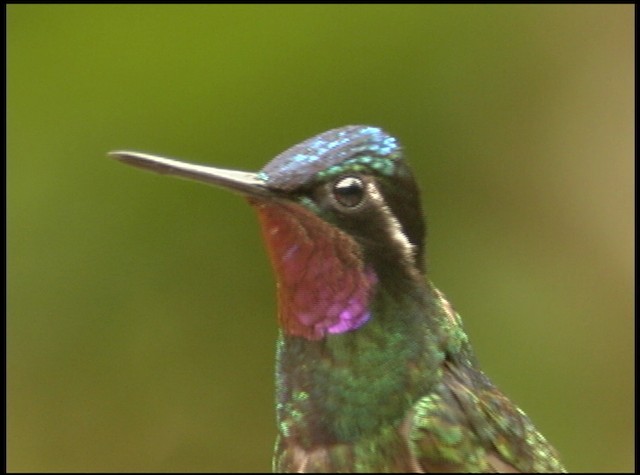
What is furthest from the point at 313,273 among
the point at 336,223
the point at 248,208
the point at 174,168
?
the point at 248,208

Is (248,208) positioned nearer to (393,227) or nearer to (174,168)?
(393,227)

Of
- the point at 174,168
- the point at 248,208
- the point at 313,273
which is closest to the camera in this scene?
the point at 174,168

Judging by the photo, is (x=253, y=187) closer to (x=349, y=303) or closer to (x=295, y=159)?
(x=295, y=159)

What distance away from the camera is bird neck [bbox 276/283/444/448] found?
3.26ft

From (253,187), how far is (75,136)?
1518mm

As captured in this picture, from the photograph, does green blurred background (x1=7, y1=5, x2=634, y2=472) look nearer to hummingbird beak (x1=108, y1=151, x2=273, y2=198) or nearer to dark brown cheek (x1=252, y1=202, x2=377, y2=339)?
dark brown cheek (x1=252, y1=202, x2=377, y2=339)

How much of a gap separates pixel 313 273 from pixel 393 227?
84 millimetres

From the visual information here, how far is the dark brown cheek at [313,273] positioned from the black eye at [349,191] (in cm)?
3

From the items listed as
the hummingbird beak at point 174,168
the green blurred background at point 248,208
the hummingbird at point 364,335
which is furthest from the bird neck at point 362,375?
the green blurred background at point 248,208

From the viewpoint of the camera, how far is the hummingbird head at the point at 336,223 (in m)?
0.92

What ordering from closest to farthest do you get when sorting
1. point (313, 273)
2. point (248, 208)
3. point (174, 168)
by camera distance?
point (174, 168) → point (313, 273) → point (248, 208)

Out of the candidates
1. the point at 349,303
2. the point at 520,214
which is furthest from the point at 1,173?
the point at 349,303

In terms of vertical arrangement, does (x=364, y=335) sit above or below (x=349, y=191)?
below

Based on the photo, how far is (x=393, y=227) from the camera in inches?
39.0
